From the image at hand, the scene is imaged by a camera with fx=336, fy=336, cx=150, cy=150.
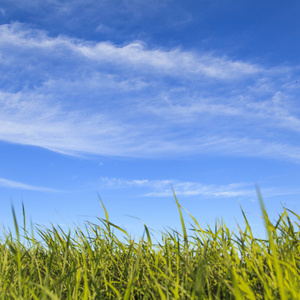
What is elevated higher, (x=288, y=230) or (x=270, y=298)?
(x=288, y=230)

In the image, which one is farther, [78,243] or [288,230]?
[78,243]

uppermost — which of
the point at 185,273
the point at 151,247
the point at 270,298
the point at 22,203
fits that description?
the point at 22,203

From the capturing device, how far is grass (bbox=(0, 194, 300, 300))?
1907 millimetres

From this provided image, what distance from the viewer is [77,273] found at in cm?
224

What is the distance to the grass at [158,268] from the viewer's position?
1.91 metres

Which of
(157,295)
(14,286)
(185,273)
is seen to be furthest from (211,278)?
(14,286)

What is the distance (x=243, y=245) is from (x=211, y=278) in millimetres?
328

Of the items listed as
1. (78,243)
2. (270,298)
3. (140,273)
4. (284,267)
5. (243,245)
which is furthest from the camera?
(78,243)

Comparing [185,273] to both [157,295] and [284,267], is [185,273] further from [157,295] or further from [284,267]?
[284,267]

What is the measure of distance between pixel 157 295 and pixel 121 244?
990 mm

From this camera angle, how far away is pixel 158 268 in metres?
2.27

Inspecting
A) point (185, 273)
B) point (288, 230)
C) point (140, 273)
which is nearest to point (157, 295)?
point (185, 273)

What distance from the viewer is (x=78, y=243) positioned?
332 centimetres

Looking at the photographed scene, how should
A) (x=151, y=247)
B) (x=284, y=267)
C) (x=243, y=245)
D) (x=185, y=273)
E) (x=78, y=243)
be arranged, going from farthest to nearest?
(x=78, y=243), (x=151, y=247), (x=243, y=245), (x=185, y=273), (x=284, y=267)
